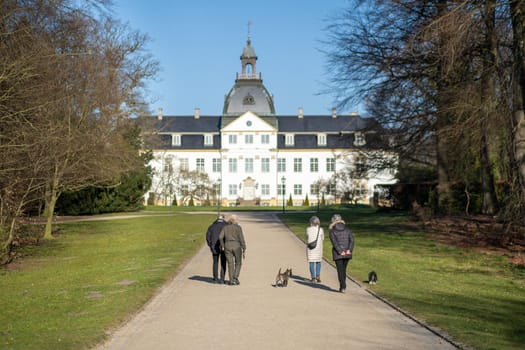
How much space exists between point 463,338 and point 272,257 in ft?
33.9

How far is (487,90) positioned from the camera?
2012cm

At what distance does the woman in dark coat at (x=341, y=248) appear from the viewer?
12.2m

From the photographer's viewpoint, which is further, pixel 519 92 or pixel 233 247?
pixel 519 92

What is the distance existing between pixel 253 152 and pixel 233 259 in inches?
2588

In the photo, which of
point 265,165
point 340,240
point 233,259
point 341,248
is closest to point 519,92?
point 340,240

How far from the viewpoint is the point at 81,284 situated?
45.7 ft

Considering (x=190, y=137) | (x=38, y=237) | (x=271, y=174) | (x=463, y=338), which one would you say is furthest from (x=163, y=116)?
(x=463, y=338)

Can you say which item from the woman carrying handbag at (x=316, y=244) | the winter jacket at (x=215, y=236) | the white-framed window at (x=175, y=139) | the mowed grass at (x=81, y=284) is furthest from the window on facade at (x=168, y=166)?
the woman carrying handbag at (x=316, y=244)

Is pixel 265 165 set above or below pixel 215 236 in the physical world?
above

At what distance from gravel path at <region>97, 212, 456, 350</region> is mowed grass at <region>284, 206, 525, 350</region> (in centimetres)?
49

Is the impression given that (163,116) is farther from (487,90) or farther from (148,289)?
(148,289)

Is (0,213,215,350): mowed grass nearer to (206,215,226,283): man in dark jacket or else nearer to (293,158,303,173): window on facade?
(206,215,226,283): man in dark jacket

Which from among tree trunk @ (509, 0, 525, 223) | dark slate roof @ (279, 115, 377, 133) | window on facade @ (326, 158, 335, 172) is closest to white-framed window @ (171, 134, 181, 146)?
dark slate roof @ (279, 115, 377, 133)

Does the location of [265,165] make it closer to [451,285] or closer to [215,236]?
[215,236]
